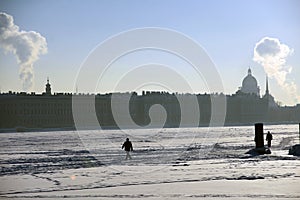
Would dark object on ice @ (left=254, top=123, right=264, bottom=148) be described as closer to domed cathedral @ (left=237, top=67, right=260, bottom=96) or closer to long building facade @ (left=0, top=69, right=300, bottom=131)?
long building facade @ (left=0, top=69, right=300, bottom=131)

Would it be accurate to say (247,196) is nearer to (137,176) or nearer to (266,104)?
(137,176)

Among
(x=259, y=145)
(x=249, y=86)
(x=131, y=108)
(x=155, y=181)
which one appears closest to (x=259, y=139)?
(x=259, y=145)

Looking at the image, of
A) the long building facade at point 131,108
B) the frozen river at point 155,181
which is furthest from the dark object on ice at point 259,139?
the long building facade at point 131,108

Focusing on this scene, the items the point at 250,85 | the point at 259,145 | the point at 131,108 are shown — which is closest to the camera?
the point at 259,145

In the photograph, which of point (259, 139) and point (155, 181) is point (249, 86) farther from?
point (155, 181)

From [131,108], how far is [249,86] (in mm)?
43703

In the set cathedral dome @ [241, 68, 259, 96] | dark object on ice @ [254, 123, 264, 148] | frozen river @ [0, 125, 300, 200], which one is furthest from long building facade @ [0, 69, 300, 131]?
frozen river @ [0, 125, 300, 200]

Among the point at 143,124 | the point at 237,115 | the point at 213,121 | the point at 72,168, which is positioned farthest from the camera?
the point at 237,115

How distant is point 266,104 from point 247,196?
580 feet

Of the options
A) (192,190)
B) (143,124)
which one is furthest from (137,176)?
(143,124)

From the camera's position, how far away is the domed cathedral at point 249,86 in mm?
179750

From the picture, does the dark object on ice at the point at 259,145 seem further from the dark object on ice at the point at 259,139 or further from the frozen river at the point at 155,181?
the frozen river at the point at 155,181

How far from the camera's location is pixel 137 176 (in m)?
15.5

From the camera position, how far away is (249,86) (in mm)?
180500
